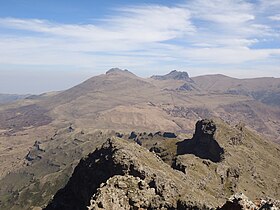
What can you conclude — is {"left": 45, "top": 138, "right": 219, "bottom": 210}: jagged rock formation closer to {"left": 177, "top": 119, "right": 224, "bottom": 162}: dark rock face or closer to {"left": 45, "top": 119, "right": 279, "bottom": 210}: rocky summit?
{"left": 45, "top": 119, "right": 279, "bottom": 210}: rocky summit

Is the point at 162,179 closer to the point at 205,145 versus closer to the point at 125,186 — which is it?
the point at 125,186

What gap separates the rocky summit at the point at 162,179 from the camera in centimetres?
6116

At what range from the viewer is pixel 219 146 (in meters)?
147

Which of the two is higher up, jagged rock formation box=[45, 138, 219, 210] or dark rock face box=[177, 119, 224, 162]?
jagged rock formation box=[45, 138, 219, 210]

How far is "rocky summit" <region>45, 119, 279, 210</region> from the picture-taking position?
201ft

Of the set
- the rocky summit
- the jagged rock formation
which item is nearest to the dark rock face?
the rocky summit

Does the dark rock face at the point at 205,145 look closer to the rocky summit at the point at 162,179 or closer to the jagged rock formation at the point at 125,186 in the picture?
the rocky summit at the point at 162,179

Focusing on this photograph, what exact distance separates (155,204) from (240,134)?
350ft

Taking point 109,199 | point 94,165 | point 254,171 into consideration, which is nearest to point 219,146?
point 254,171

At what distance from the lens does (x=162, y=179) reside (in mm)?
72000

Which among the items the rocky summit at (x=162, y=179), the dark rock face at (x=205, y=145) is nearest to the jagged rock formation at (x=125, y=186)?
the rocky summit at (x=162, y=179)

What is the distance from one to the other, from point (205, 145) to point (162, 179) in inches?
3334

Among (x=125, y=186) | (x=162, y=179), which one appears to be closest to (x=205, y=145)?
(x=162, y=179)

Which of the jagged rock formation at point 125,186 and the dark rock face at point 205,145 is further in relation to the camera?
Answer: the dark rock face at point 205,145
